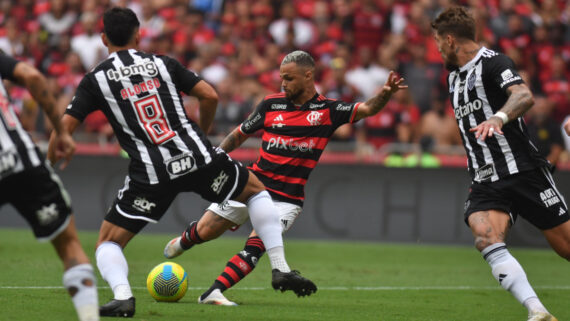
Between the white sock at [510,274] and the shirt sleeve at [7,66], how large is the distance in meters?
3.64

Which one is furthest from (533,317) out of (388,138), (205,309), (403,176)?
(388,138)

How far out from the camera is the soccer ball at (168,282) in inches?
314

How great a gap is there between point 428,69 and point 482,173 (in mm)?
11304

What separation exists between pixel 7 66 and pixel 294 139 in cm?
363

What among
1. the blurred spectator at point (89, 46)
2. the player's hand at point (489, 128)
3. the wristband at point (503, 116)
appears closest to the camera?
the player's hand at point (489, 128)

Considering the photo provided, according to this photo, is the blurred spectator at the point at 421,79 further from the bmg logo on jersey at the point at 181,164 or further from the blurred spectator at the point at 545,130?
the bmg logo on jersey at the point at 181,164

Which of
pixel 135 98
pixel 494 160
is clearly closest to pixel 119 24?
pixel 135 98

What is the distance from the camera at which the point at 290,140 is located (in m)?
8.59

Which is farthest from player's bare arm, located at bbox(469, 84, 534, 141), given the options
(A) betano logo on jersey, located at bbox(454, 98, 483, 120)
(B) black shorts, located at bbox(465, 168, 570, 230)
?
(B) black shorts, located at bbox(465, 168, 570, 230)

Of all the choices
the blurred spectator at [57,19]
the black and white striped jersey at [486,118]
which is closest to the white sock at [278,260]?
the black and white striped jersey at [486,118]

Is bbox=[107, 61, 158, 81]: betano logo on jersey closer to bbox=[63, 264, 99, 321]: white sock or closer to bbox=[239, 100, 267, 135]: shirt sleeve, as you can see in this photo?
bbox=[63, 264, 99, 321]: white sock

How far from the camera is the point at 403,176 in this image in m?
16.1

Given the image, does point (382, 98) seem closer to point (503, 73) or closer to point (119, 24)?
point (503, 73)

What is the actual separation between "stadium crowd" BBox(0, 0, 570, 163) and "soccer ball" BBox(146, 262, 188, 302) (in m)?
9.07
